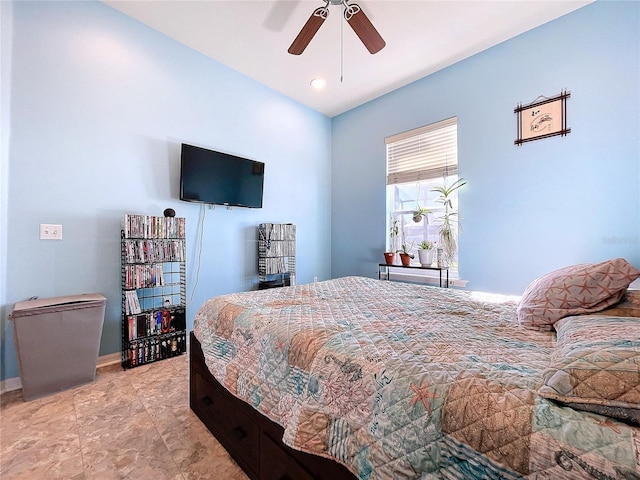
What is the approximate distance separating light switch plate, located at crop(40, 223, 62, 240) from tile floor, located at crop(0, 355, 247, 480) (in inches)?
45.5

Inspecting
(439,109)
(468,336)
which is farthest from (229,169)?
(468,336)

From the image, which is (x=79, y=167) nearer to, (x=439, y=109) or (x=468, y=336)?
(x=468, y=336)

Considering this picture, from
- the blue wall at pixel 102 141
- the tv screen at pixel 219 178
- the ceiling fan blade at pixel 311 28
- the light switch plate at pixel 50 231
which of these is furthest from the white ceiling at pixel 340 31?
the light switch plate at pixel 50 231

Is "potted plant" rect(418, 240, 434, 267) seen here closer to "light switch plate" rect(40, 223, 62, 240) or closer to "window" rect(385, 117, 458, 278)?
"window" rect(385, 117, 458, 278)

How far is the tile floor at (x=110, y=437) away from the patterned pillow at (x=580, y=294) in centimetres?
157

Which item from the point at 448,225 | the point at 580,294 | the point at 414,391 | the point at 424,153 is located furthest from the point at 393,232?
the point at 414,391

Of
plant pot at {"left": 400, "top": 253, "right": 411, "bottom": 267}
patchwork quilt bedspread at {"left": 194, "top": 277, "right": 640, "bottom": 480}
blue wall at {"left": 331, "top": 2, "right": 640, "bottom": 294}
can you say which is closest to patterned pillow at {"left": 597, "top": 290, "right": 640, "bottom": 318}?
patchwork quilt bedspread at {"left": 194, "top": 277, "right": 640, "bottom": 480}

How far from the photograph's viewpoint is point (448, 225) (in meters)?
3.15

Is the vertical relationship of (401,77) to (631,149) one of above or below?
above

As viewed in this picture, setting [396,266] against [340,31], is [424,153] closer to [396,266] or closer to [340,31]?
[396,266]

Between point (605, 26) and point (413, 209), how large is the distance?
224cm

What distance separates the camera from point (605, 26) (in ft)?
7.47

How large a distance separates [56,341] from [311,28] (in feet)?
9.89

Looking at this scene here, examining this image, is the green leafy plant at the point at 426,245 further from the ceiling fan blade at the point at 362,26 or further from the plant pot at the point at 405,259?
the ceiling fan blade at the point at 362,26
